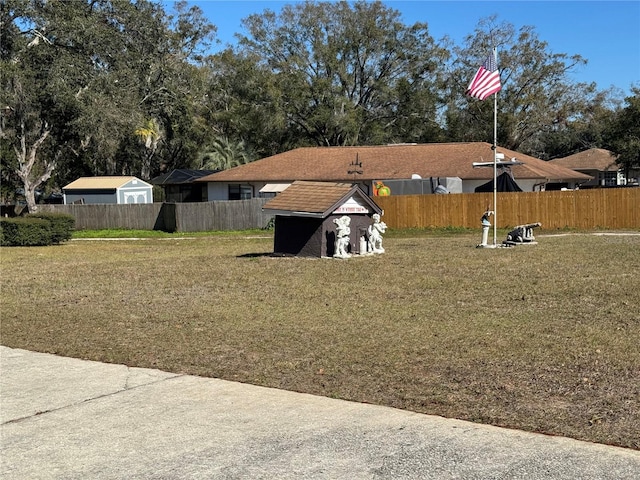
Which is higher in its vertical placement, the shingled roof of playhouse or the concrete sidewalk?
the shingled roof of playhouse

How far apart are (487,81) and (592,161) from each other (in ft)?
152

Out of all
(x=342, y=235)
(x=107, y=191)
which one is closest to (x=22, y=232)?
(x=342, y=235)

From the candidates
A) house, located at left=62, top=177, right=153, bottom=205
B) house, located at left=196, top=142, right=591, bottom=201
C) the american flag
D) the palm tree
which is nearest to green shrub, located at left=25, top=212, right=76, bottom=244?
house, located at left=196, top=142, right=591, bottom=201

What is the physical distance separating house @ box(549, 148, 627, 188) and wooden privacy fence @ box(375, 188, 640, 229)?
30.9 m

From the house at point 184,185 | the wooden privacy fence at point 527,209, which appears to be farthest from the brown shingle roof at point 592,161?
the wooden privacy fence at point 527,209

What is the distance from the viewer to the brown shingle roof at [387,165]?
131ft

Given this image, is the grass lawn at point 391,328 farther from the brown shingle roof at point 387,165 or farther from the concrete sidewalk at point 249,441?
the brown shingle roof at point 387,165

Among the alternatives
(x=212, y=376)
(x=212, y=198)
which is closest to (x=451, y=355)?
(x=212, y=376)

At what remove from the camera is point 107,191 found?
149 feet

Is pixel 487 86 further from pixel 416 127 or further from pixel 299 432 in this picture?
pixel 416 127

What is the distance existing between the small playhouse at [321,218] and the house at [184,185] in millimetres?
29649

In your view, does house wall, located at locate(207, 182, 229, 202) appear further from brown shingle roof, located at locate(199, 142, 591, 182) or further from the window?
brown shingle roof, located at locate(199, 142, 591, 182)

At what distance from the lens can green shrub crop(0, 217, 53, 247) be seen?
2822cm

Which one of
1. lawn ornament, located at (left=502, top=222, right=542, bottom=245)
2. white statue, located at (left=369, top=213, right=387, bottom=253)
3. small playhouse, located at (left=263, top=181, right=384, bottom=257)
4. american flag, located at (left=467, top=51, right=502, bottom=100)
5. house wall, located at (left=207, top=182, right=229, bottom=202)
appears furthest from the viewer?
house wall, located at (left=207, top=182, right=229, bottom=202)
